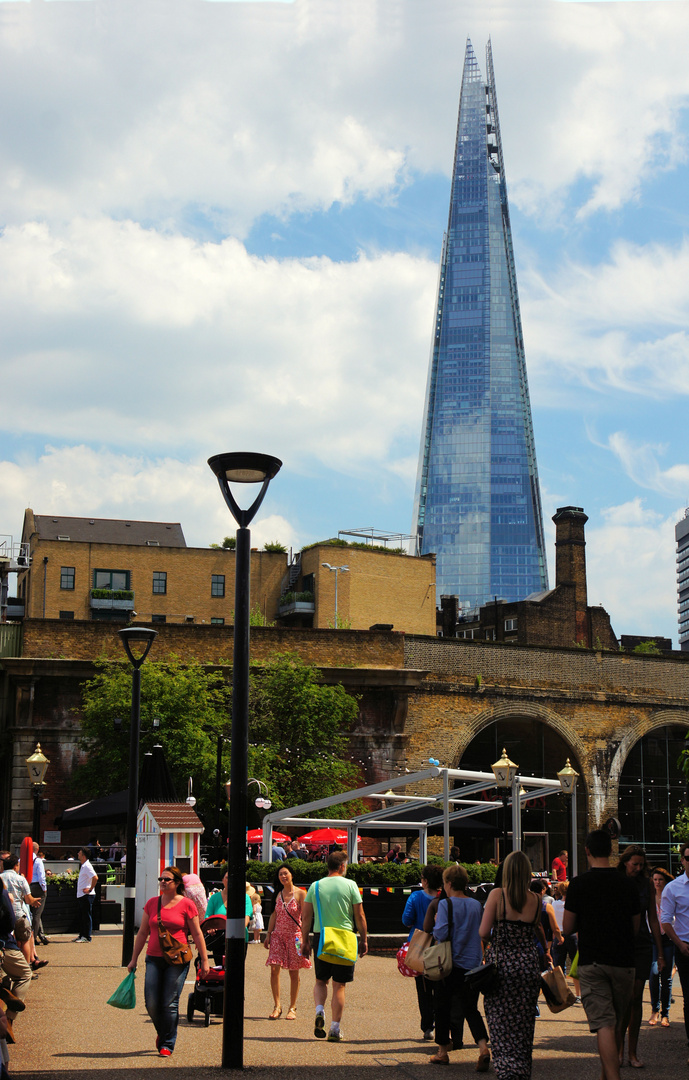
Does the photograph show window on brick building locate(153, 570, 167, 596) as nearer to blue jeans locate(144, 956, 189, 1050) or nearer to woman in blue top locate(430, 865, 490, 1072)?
blue jeans locate(144, 956, 189, 1050)

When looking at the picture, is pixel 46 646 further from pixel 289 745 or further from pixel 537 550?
pixel 537 550

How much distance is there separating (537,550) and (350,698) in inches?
5823

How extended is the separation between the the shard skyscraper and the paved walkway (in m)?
166

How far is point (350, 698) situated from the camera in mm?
39000

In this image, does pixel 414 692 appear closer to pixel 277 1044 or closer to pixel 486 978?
pixel 277 1044

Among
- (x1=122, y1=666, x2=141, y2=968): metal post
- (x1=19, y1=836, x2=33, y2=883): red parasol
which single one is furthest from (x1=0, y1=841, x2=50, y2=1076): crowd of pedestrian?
(x1=122, y1=666, x2=141, y2=968): metal post

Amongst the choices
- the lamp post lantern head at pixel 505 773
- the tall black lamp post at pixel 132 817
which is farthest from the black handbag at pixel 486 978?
the lamp post lantern head at pixel 505 773

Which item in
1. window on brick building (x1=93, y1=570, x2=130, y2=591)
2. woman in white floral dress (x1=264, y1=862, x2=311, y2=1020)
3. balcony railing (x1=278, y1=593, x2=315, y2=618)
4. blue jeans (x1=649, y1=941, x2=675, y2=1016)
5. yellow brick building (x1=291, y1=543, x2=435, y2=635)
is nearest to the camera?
blue jeans (x1=649, y1=941, x2=675, y2=1016)

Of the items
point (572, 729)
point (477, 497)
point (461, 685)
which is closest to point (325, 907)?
point (461, 685)

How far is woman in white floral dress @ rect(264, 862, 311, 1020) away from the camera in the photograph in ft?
38.8

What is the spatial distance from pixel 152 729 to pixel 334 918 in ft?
77.7

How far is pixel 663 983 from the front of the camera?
11781 mm

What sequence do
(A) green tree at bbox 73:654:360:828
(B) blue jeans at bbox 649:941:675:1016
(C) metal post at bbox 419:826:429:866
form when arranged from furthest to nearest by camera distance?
(A) green tree at bbox 73:654:360:828 < (C) metal post at bbox 419:826:429:866 < (B) blue jeans at bbox 649:941:675:1016

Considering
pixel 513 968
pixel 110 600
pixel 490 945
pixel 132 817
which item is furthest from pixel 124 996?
pixel 110 600
